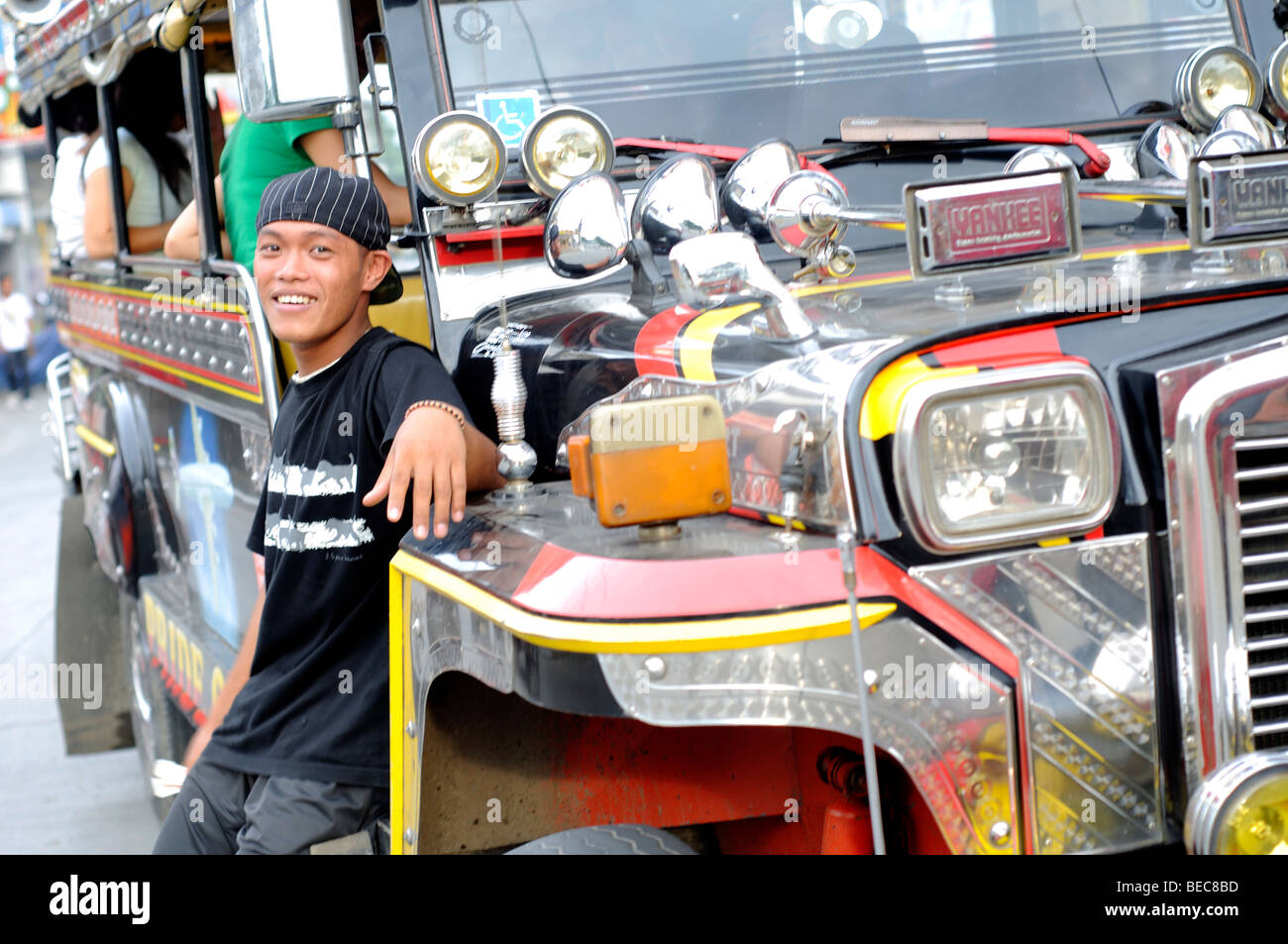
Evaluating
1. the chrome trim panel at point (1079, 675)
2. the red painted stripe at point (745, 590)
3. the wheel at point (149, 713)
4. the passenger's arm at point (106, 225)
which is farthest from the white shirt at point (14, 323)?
the chrome trim panel at point (1079, 675)

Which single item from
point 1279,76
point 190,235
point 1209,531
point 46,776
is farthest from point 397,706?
point 46,776

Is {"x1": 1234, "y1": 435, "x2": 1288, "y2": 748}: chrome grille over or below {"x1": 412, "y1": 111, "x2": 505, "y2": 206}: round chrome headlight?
below

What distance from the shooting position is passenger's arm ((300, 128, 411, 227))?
303 centimetres

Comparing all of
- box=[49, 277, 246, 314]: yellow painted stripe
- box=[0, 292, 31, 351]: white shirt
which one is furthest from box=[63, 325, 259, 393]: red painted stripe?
box=[0, 292, 31, 351]: white shirt

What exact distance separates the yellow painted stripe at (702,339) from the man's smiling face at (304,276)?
68cm

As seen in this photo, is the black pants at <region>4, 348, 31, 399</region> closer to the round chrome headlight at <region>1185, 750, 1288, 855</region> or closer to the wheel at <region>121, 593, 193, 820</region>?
the wheel at <region>121, 593, 193, 820</region>

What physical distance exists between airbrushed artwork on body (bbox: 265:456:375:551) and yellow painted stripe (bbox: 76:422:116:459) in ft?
9.00

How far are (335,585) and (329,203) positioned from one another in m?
0.64

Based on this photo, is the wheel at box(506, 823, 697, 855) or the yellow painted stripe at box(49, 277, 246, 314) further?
the yellow painted stripe at box(49, 277, 246, 314)

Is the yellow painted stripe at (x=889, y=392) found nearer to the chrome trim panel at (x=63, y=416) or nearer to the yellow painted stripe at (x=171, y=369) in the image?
the yellow painted stripe at (x=171, y=369)

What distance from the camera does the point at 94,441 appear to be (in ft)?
18.4

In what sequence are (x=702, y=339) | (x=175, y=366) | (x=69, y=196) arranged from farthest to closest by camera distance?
(x=69, y=196), (x=175, y=366), (x=702, y=339)

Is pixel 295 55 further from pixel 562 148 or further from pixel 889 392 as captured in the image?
pixel 889 392

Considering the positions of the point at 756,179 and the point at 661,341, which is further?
the point at 756,179
